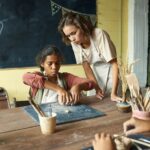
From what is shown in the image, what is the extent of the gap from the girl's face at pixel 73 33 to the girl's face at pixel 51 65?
172 millimetres

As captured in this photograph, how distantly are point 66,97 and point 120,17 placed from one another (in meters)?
2.35

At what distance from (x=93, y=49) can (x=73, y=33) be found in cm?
26

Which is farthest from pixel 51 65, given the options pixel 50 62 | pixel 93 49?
pixel 93 49

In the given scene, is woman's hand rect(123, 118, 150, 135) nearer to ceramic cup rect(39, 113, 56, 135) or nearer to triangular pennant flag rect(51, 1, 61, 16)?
ceramic cup rect(39, 113, 56, 135)

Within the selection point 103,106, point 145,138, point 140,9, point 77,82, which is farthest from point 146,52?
point 145,138

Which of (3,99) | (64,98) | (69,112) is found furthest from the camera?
(3,99)

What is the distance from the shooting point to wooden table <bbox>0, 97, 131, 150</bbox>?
1115mm

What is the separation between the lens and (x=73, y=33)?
1925 mm

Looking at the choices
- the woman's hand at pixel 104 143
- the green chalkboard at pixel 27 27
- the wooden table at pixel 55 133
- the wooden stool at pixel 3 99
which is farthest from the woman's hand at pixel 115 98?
the green chalkboard at pixel 27 27

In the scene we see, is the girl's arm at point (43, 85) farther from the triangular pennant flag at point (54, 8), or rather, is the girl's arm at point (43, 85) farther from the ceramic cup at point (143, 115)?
the triangular pennant flag at point (54, 8)

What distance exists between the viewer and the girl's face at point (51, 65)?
1.91 metres

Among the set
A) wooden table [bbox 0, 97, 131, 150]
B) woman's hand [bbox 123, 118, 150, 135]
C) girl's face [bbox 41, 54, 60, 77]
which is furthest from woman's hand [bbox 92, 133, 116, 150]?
girl's face [bbox 41, 54, 60, 77]

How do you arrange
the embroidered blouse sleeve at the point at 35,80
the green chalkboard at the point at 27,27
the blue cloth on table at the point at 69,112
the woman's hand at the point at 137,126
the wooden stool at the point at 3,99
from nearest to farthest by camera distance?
the woman's hand at the point at 137,126
the blue cloth on table at the point at 69,112
the embroidered blouse sleeve at the point at 35,80
the wooden stool at the point at 3,99
the green chalkboard at the point at 27,27

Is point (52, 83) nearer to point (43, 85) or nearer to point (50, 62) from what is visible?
point (43, 85)
